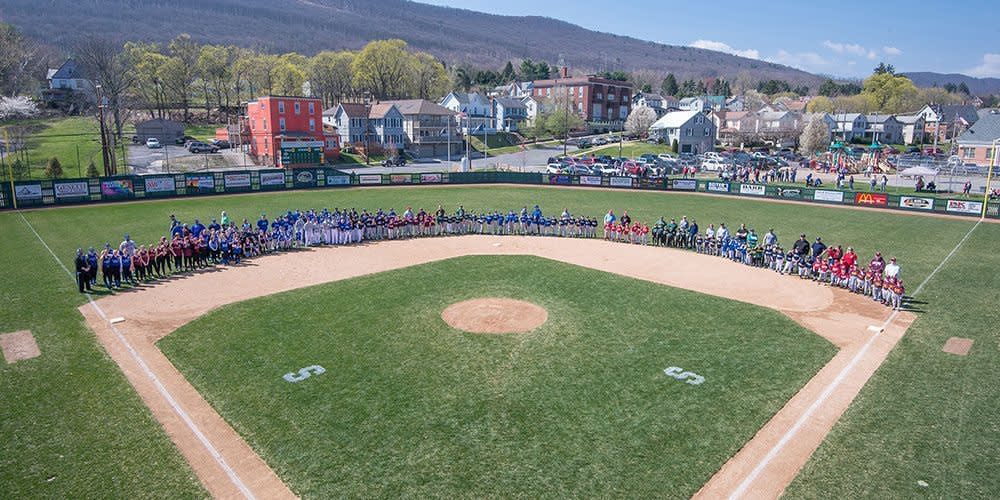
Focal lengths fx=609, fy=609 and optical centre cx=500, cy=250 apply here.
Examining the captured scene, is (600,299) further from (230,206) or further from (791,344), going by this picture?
(230,206)

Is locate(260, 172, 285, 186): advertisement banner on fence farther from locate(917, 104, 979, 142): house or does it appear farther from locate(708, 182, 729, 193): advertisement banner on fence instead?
locate(917, 104, 979, 142): house

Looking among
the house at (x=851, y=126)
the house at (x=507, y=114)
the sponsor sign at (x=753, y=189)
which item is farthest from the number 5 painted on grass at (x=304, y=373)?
the house at (x=851, y=126)

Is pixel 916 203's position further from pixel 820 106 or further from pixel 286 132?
pixel 820 106

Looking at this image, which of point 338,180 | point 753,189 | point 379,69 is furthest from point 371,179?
point 379,69

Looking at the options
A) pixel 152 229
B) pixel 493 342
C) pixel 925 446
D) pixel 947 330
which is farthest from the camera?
pixel 152 229

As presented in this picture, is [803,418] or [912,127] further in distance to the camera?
[912,127]

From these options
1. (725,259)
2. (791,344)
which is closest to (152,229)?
(725,259)

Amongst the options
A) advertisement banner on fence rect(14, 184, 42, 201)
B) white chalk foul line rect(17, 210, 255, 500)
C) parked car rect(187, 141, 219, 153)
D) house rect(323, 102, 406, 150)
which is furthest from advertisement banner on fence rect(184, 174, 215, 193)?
house rect(323, 102, 406, 150)
